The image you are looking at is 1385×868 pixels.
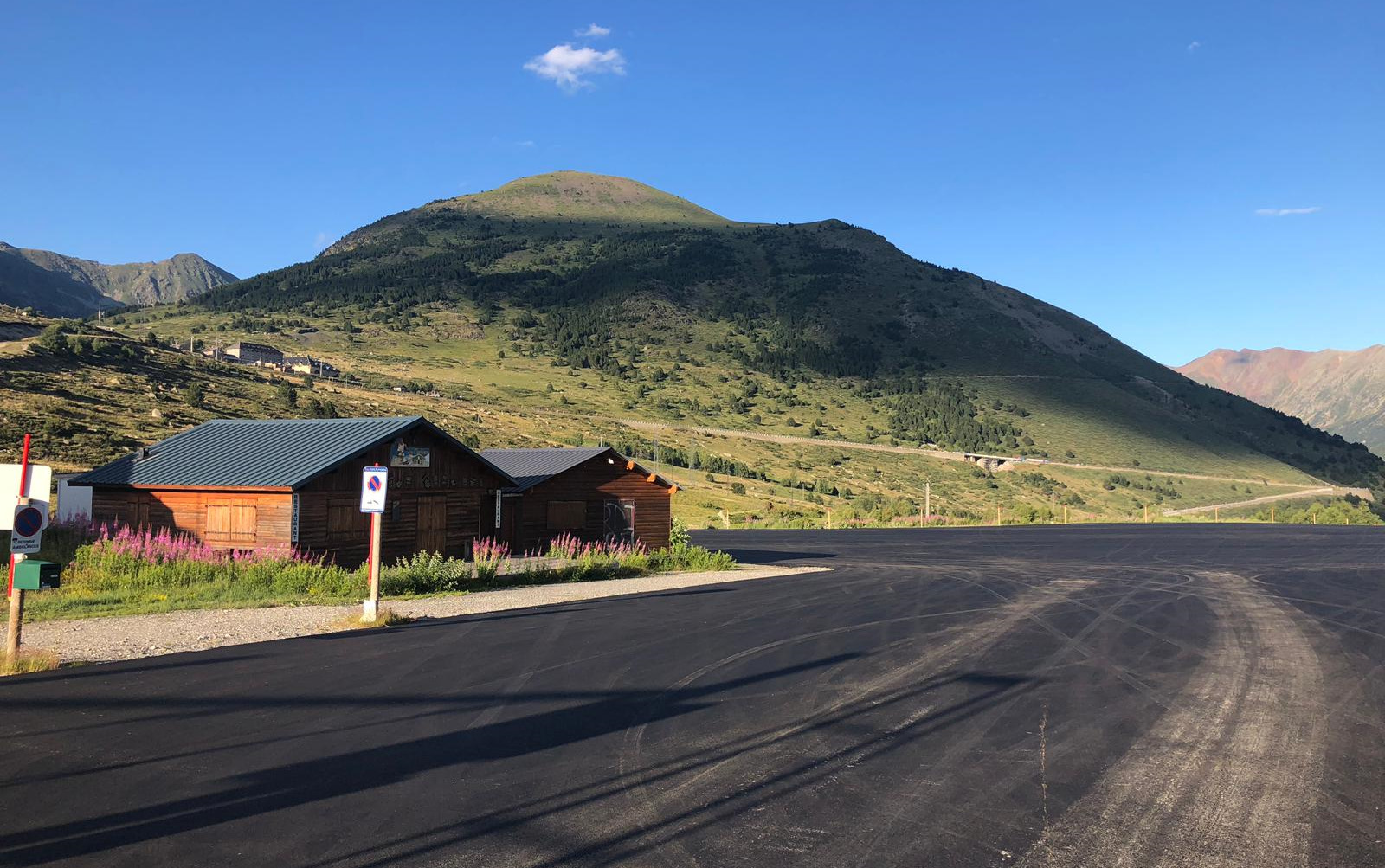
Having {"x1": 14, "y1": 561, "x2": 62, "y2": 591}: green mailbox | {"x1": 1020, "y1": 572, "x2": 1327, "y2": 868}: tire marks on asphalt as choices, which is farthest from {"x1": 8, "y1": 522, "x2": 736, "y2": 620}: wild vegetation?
{"x1": 1020, "y1": 572, "x2": 1327, "y2": 868}: tire marks on asphalt

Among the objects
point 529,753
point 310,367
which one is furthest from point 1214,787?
point 310,367

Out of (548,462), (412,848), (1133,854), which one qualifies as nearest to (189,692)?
(412,848)

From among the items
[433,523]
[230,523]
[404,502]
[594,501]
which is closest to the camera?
[230,523]

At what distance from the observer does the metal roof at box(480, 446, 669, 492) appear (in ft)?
109

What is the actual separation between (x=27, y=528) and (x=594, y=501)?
24605 millimetres

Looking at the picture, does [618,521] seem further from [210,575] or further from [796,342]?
[796,342]

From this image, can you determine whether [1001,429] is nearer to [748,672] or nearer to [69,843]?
[748,672]

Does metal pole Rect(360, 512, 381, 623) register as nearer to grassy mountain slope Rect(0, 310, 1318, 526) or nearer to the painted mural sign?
the painted mural sign

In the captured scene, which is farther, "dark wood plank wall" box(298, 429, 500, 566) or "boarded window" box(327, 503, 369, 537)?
"boarded window" box(327, 503, 369, 537)

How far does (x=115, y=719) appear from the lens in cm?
905

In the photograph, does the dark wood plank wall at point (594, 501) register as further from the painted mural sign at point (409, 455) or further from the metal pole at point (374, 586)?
the metal pole at point (374, 586)

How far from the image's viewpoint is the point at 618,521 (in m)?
35.2

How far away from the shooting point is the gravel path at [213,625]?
42.2 ft

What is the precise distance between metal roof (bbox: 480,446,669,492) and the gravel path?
1143 centimetres
